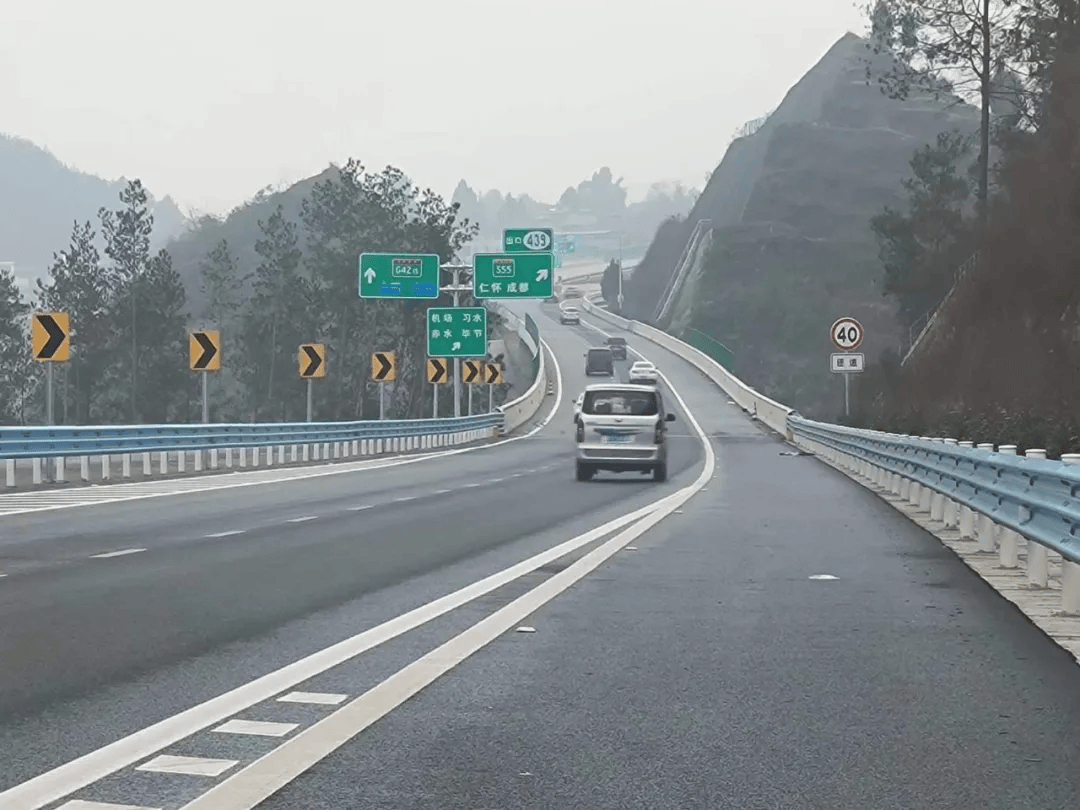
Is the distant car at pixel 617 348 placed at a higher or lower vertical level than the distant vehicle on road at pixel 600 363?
higher

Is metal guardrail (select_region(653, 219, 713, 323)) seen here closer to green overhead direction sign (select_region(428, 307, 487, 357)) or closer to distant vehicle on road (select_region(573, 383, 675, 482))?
green overhead direction sign (select_region(428, 307, 487, 357))

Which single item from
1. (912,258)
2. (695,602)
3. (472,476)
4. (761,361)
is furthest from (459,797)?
(761,361)

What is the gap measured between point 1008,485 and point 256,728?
8.54m

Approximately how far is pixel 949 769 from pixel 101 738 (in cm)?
331

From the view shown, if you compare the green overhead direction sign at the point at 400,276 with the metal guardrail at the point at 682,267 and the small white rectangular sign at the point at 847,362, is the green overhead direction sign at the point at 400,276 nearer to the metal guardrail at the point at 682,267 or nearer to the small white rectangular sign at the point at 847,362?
the small white rectangular sign at the point at 847,362

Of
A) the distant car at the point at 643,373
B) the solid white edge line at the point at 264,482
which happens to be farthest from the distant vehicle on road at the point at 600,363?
the solid white edge line at the point at 264,482

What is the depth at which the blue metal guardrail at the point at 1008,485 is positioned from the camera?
1105 centimetres

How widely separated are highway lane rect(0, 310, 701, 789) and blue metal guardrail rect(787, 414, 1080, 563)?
3952 millimetres

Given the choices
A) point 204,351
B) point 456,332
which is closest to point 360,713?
point 204,351

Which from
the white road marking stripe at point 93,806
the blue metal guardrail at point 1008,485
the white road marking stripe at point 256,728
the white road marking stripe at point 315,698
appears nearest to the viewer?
the white road marking stripe at point 93,806

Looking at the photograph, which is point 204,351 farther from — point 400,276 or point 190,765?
point 190,765

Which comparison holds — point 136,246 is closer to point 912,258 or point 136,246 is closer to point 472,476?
point 912,258

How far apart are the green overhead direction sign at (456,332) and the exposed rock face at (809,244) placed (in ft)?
161

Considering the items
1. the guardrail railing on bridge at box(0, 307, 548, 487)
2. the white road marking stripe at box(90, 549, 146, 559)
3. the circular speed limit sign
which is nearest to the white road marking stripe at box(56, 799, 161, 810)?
the white road marking stripe at box(90, 549, 146, 559)
